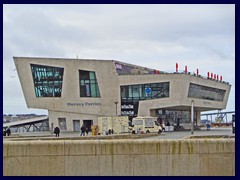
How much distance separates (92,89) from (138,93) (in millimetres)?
6975

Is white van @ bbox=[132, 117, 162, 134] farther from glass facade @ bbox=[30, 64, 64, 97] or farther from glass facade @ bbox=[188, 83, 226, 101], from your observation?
glass facade @ bbox=[30, 64, 64, 97]

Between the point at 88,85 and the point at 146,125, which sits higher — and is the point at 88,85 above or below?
above

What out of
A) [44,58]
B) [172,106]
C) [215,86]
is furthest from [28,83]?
[215,86]

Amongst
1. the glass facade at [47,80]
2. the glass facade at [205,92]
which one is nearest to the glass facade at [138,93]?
the glass facade at [205,92]

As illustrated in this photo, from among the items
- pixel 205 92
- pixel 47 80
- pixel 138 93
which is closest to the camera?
pixel 138 93

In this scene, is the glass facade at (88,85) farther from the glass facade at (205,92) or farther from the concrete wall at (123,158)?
the concrete wall at (123,158)

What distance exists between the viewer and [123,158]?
34.0 ft

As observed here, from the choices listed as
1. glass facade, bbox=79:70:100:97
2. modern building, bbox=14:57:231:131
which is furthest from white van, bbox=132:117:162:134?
glass facade, bbox=79:70:100:97

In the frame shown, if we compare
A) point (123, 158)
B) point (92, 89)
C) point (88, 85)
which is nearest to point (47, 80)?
point (88, 85)

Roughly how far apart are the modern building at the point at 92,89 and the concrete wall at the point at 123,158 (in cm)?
5475

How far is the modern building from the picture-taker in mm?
65688

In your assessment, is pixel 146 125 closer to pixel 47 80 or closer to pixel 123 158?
pixel 47 80

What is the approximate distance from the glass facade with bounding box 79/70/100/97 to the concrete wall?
183 ft

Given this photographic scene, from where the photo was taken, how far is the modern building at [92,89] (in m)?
65.7
